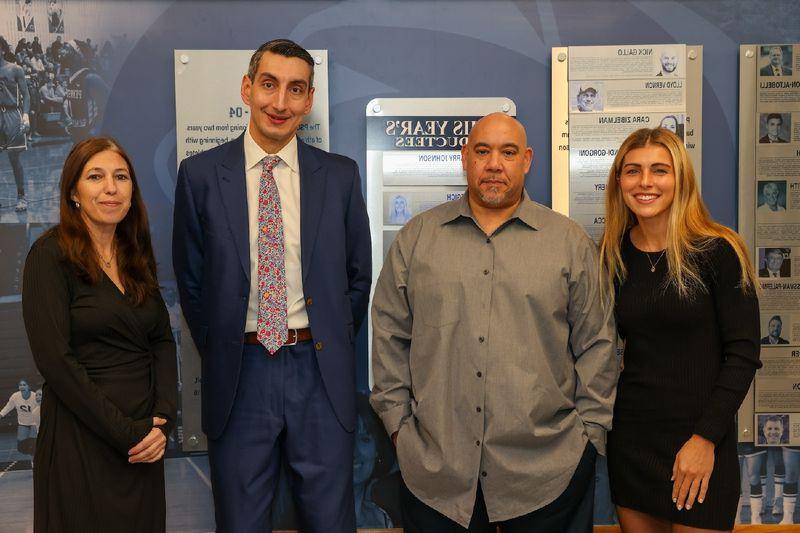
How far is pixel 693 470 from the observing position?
200 cm

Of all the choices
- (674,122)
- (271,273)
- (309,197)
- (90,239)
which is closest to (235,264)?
(271,273)

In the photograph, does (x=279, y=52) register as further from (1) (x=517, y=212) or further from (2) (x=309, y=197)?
(1) (x=517, y=212)

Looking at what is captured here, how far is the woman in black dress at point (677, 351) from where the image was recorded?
2.01 m

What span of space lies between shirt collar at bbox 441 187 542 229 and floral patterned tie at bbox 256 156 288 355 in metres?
0.55

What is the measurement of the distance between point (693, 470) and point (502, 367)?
2.00 ft

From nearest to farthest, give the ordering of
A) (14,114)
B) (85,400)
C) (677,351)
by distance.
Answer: (85,400), (677,351), (14,114)

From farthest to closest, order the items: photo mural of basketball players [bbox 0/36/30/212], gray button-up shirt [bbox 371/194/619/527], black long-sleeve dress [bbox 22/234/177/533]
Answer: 1. photo mural of basketball players [bbox 0/36/30/212]
2. gray button-up shirt [bbox 371/194/619/527]
3. black long-sleeve dress [bbox 22/234/177/533]

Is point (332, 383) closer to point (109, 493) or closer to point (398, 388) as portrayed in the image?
point (398, 388)

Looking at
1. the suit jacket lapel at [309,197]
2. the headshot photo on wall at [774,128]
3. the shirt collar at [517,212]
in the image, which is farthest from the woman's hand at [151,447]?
the headshot photo on wall at [774,128]

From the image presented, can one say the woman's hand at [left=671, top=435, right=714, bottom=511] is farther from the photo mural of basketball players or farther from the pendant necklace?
the photo mural of basketball players

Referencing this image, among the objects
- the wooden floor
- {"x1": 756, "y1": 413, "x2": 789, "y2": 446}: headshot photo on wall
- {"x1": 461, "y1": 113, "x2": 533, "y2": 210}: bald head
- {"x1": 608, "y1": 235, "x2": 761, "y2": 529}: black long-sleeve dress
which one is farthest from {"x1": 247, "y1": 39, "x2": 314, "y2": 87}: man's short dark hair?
{"x1": 756, "y1": 413, "x2": 789, "y2": 446}: headshot photo on wall

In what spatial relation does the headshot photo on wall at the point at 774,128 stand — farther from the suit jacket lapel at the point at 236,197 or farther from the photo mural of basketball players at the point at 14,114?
the photo mural of basketball players at the point at 14,114

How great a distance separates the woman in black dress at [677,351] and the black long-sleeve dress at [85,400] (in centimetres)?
148

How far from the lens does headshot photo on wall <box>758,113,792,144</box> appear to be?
9.60ft
